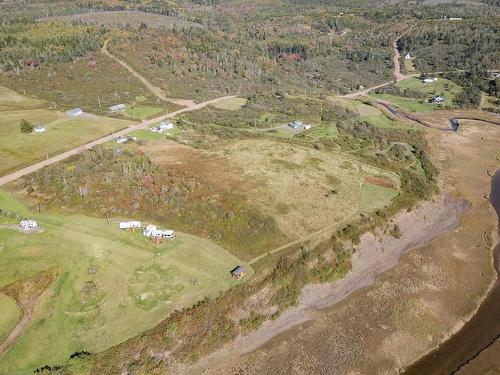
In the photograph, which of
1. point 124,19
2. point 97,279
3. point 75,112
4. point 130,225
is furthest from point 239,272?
point 124,19

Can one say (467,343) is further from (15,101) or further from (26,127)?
(15,101)

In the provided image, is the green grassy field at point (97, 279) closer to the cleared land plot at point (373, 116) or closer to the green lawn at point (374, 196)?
the green lawn at point (374, 196)

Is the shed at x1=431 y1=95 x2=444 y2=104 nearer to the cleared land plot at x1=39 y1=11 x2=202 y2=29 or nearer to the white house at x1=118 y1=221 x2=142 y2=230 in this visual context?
the cleared land plot at x1=39 y1=11 x2=202 y2=29

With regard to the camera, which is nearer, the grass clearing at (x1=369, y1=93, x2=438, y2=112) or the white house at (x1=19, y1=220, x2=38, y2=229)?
the white house at (x1=19, y1=220, x2=38, y2=229)

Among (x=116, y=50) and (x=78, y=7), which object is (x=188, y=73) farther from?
(x=78, y=7)

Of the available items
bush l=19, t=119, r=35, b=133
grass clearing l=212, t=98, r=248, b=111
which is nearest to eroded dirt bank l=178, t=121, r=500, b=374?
grass clearing l=212, t=98, r=248, b=111

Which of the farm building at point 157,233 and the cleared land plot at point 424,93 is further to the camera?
the cleared land plot at point 424,93

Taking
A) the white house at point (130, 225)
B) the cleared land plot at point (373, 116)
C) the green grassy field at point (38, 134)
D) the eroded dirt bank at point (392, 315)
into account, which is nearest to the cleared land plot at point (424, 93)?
the cleared land plot at point (373, 116)
